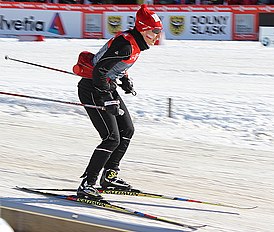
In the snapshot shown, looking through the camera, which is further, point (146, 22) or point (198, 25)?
point (198, 25)

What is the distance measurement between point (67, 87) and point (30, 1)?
13.5 meters

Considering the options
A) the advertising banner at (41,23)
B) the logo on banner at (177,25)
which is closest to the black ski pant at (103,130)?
the logo on banner at (177,25)

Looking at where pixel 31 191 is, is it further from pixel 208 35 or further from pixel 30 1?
pixel 30 1

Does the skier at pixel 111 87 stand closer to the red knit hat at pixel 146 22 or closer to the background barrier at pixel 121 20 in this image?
the red knit hat at pixel 146 22

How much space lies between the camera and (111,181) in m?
6.82

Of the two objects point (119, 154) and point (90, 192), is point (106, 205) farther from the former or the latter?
point (119, 154)

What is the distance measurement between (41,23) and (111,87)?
784 inches

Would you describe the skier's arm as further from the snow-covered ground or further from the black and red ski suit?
the snow-covered ground

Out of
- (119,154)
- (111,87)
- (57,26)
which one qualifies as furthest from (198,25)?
(111,87)

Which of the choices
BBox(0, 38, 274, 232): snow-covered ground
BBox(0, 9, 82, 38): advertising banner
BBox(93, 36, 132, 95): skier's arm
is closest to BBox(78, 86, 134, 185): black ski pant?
BBox(93, 36, 132, 95): skier's arm

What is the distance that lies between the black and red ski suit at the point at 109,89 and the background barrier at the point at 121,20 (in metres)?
18.3

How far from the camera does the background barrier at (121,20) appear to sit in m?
24.4

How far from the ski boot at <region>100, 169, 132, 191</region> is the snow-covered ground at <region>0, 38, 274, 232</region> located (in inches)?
5.2

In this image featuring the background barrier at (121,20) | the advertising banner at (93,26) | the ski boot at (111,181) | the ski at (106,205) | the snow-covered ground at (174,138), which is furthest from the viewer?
the advertising banner at (93,26)
